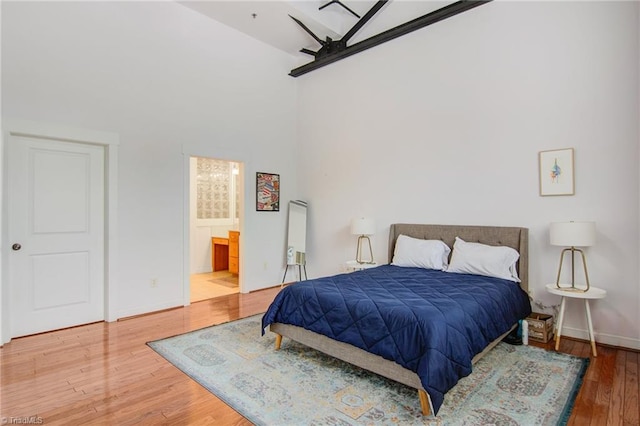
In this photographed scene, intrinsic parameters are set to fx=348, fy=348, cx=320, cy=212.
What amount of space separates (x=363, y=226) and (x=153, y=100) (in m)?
3.11

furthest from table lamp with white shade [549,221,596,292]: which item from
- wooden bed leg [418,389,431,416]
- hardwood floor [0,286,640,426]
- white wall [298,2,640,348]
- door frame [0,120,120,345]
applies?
door frame [0,120,120,345]

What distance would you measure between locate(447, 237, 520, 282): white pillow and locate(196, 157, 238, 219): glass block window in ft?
15.8

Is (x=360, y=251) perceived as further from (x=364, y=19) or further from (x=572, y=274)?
(x=364, y=19)

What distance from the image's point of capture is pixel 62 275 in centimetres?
369

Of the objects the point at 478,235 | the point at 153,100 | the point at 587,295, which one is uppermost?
the point at 153,100

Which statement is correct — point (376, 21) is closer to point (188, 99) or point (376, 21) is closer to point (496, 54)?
point (496, 54)

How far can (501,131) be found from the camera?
3.79 m

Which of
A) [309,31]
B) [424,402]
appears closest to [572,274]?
[424,402]

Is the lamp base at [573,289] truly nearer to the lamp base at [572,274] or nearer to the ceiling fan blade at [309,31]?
the lamp base at [572,274]

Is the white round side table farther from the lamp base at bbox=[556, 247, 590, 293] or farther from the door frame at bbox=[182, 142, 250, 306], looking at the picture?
the door frame at bbox=[182, 142, 250, 306]

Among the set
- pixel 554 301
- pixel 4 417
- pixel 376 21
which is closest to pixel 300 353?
pixel 4 417

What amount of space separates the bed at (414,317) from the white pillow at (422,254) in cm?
17

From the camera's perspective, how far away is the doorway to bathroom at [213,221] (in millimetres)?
6648

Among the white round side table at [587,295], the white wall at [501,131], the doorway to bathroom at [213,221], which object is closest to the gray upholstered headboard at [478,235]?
the white wall at [501,131]
